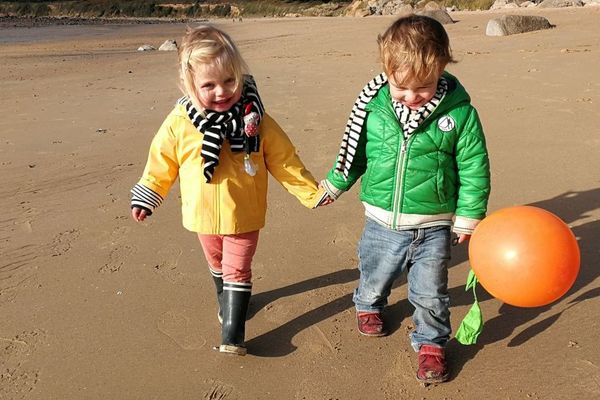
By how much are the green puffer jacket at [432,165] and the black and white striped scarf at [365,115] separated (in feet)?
0.08

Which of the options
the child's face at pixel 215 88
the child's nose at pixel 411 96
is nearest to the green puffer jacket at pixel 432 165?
the child's nose at pixel 411 96

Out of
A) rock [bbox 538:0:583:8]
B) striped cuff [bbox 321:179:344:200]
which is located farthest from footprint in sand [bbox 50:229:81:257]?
rock [bbox 538:0:583:8]

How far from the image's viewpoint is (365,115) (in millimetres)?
2807

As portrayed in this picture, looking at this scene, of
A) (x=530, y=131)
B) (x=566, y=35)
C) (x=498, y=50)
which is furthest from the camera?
(x=566, y=35)

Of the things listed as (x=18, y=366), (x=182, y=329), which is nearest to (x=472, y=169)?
(x=182, y=329)

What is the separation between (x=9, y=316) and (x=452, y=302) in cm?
258

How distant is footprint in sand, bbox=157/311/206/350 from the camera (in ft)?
10.2

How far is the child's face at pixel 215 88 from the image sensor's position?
2705 mm

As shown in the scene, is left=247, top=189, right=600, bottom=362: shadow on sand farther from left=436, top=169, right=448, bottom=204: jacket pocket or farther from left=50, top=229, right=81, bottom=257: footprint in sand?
left=50, top=229, right=81, bottom=257: footprint in sand

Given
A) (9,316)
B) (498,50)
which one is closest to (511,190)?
(9,316)

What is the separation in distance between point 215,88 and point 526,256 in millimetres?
1569

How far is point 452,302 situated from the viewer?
3.43m

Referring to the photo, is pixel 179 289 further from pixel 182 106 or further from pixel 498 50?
pixel 498 50

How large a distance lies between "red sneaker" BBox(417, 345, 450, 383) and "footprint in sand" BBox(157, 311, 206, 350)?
114 centimetres
